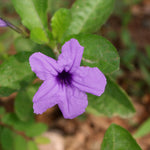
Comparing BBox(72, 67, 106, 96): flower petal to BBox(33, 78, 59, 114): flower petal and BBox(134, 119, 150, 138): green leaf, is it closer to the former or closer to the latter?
BBox(33, 78, 59, 114): flower petal

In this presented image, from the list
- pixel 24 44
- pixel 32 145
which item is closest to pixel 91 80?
pixel 24 44

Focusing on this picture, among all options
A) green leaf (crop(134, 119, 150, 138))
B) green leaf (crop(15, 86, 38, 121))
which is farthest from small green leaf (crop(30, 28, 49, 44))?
green leaf (crop(134, 119, 150, 138))

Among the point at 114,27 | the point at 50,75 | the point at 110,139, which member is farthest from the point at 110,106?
the point at 114,27

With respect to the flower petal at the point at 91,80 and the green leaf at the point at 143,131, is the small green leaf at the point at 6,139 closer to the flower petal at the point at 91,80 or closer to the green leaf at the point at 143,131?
the flower petal at the point at 91,80

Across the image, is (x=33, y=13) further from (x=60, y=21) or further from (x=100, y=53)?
(x=100, y=53)

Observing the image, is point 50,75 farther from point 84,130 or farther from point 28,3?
point 84,130

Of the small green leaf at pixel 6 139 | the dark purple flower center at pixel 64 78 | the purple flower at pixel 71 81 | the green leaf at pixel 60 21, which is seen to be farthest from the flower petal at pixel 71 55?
the small green leaf at pixel 6 139
